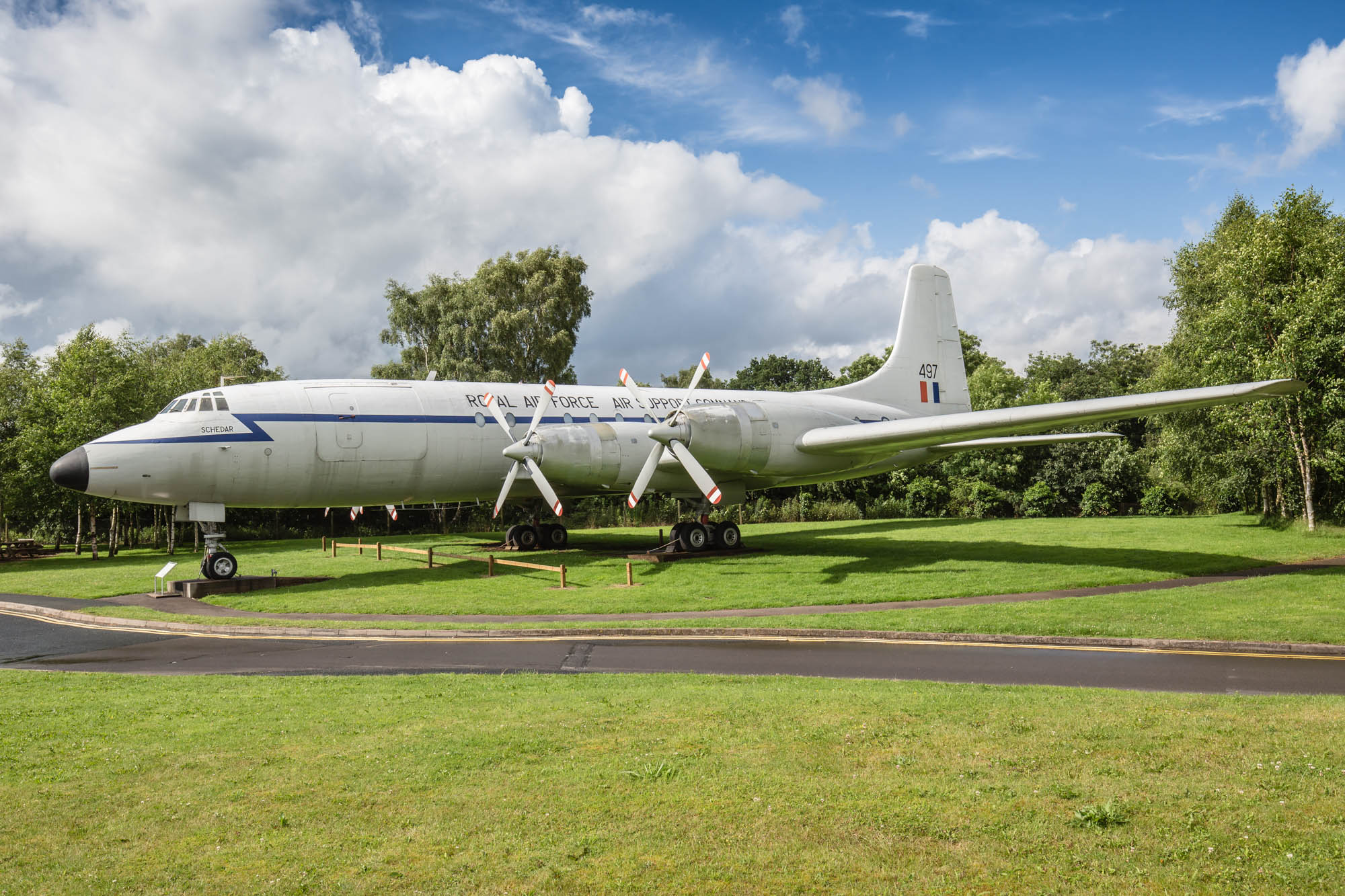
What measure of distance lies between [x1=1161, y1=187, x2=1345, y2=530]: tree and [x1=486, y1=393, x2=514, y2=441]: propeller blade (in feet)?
88.1

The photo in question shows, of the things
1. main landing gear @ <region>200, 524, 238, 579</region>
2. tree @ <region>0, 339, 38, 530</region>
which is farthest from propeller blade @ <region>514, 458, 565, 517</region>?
tree @ <region>0, 339, 38, 530</region>

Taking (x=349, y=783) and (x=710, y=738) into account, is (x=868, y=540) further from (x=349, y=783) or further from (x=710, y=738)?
(x=349, y=783)

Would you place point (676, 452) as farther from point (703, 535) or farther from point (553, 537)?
point (553, 537)

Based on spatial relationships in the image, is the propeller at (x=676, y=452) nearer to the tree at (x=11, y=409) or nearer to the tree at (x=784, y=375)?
the tree at (x=11, y=409)

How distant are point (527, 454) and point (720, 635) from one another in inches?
402

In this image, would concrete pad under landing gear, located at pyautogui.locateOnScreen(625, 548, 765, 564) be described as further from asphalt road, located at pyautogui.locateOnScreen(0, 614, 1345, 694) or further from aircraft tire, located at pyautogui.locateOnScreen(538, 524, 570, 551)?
asphalt road, located at pyautogui.locateOnScreen(0, 614, 1345, 694)

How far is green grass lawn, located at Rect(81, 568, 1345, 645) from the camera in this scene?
43.9 ft

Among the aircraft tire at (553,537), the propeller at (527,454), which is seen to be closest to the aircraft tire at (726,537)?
the propeller at (527,454)

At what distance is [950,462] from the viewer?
54.7 meters

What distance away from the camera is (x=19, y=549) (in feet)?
119

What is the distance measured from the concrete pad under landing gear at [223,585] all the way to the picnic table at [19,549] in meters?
19.9

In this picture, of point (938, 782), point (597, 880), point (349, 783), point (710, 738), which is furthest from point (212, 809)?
point (938, 782)

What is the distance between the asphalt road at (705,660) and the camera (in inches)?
426

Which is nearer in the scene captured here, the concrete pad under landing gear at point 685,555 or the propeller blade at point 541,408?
the propeller blade at point 541,408
